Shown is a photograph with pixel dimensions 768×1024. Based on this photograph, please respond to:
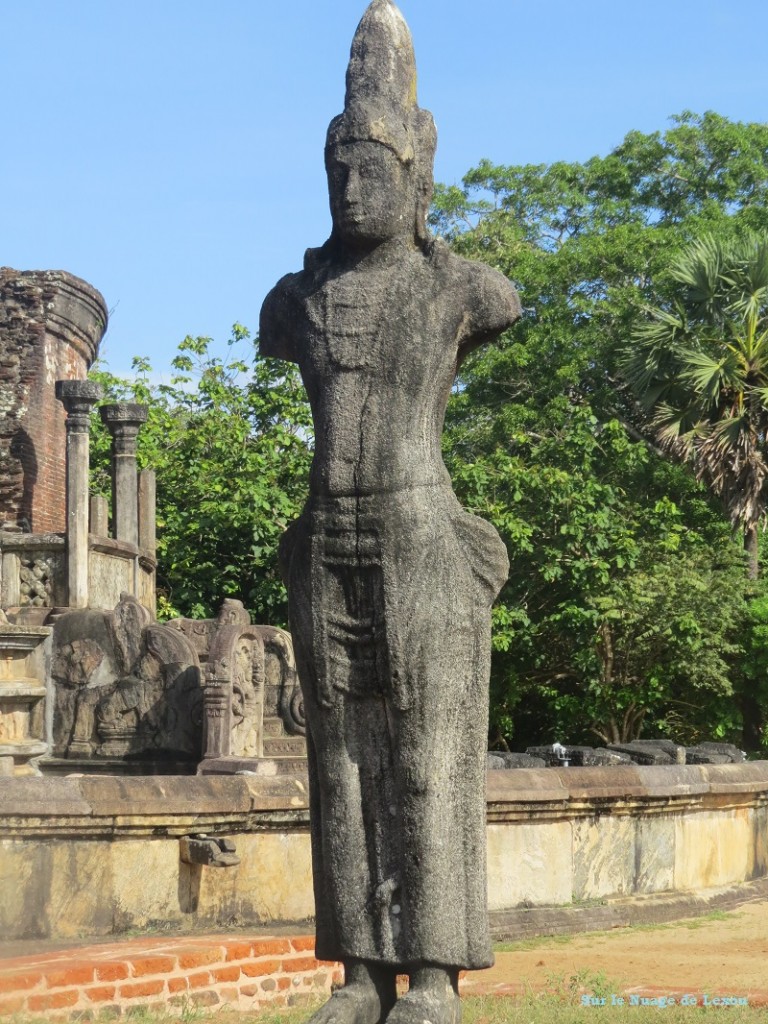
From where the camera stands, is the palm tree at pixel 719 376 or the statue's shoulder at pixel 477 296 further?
the palm tree at pixel 719 376

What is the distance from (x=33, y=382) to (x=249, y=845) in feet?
51.2

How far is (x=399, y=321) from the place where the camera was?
4820 millimetres

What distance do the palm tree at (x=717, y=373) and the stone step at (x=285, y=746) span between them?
970 centimetres

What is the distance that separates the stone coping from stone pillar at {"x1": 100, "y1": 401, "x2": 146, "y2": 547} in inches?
381

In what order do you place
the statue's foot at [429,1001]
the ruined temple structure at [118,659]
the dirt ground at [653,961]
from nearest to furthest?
the statue's foot at [429,1001] < the dirt ground at [653,961] < the ruined temple structure at [118,659]

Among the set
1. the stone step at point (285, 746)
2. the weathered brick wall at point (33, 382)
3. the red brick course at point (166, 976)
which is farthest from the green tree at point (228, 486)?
the red brick course at point (166, 976)

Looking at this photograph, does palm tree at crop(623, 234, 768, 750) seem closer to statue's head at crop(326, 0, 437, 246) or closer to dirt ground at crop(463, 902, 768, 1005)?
dirt ground at crop(463, 902, 768, 1005)

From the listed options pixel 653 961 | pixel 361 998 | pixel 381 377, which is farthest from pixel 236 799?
pixel 381 377

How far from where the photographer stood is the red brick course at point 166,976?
19.0ft

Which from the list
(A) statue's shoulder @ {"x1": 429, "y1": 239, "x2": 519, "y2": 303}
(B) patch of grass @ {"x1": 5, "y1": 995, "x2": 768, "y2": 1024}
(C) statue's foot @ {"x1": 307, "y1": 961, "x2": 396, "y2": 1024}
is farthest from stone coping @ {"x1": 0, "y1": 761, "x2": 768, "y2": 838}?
(A) statue's shoulder @ {"x1": 429, "y1": 239, "x2": 519, "y2": 303}

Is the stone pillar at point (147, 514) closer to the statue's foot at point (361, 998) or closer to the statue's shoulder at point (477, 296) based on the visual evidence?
the statue's shoulder at point (477, 296)

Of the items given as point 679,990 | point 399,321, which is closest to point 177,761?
point 679,990

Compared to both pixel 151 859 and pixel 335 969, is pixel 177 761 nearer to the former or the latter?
pixel 151 859

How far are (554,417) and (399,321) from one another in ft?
67.4
